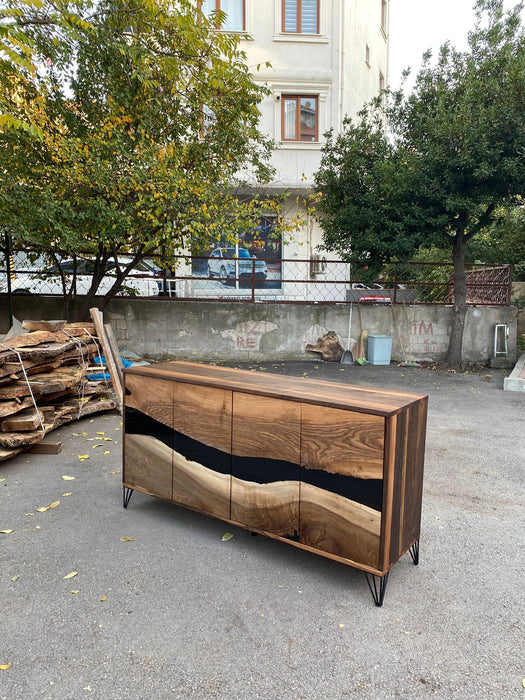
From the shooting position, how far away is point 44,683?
6.53ft

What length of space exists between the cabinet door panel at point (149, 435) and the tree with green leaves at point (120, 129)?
4.87 meters

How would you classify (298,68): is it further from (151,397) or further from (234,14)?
(151,397)

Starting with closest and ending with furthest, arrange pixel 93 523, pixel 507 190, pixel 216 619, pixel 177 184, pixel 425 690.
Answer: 1. pixel 425 690
2. pixel 216 619
3. pixel 93 523
4. pixel 177 184
5. pixel 507 190

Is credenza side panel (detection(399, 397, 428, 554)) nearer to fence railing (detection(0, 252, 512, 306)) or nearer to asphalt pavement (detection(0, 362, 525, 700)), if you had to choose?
asphalt pavement (detection(0, 362, 525, 700))

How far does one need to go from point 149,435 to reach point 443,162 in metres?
7.60

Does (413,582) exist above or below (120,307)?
below

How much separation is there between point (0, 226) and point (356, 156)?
6.83m

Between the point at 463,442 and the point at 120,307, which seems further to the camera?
the point at 120,307

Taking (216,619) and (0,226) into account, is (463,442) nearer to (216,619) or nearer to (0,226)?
(216,619)

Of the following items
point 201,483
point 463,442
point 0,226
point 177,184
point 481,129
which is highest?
point 481,129

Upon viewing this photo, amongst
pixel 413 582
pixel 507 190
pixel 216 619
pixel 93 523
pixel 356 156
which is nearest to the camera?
pixel 216 619

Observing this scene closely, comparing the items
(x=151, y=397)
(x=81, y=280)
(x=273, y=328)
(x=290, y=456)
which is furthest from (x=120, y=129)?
(x=290, y=456)

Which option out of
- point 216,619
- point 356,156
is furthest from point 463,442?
point 356,156

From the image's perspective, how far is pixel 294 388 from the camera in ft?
9.73
